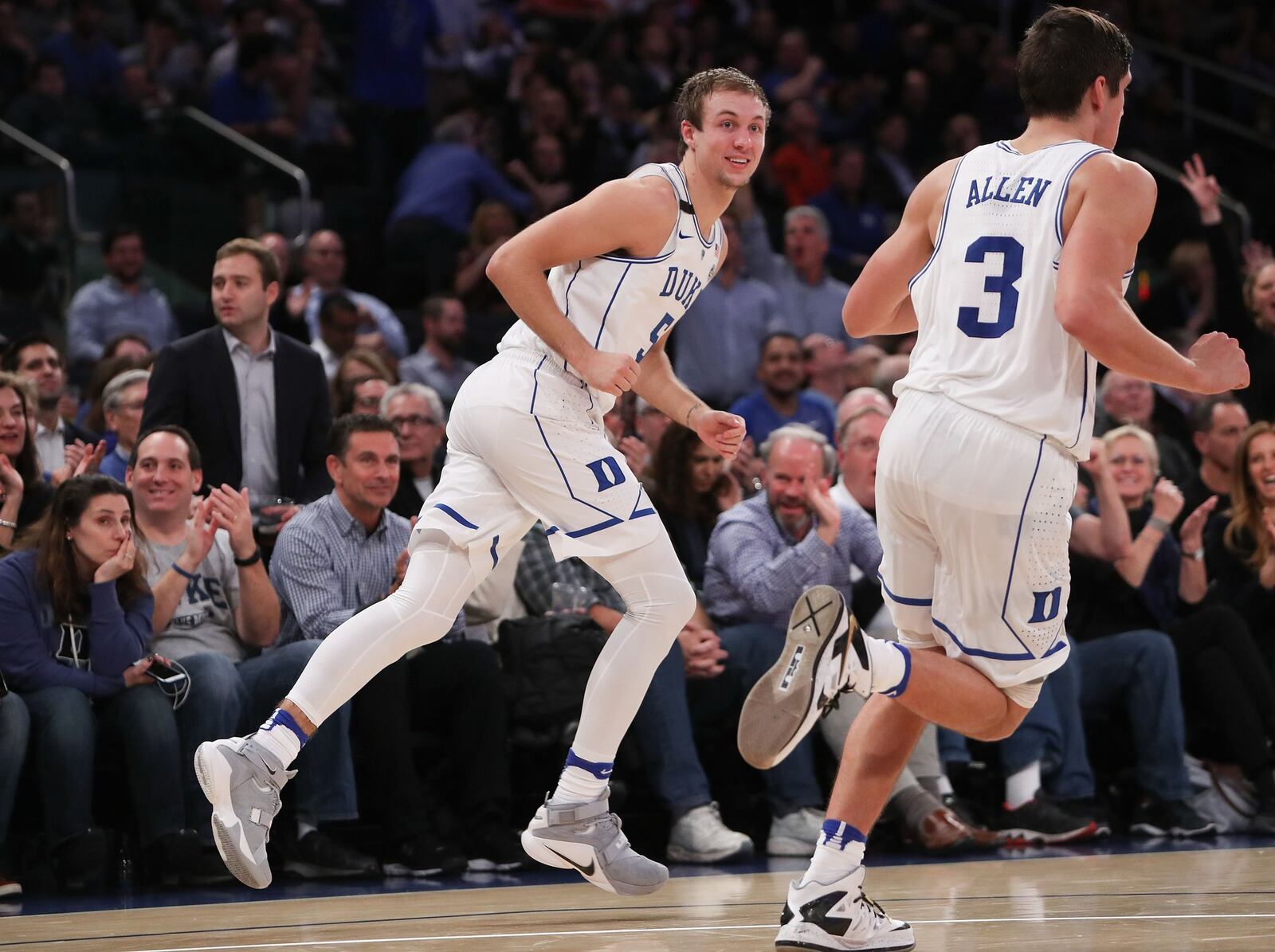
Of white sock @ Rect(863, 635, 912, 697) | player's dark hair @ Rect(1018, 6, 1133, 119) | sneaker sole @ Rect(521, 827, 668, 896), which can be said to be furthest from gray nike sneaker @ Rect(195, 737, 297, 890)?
player's dark hair @ Rect(1018, 6, 1133, 119)

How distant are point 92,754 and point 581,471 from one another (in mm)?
2478

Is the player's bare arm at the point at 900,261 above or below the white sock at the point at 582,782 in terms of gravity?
above

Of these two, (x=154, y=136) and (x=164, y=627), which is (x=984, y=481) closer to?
(x=164, y=627)

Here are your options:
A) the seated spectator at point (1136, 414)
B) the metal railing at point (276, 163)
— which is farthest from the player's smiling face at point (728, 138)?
the metal railing at point (276, 163)

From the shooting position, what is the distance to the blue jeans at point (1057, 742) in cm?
720

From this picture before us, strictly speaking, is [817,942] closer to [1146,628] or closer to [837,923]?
[837,923]

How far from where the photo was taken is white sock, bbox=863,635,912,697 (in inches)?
167

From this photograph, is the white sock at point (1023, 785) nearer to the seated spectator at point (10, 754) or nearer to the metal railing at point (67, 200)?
the seated spectator at point (10, 754)

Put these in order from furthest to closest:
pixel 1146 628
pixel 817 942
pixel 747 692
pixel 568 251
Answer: pixel 1146 628 < pixel 747 692 < pixel 568 251 < pixel 817 942

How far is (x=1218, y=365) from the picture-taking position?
4.16 m

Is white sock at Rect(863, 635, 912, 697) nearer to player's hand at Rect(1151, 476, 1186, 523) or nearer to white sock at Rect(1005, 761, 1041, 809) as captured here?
white sock at Rect(1005, 761, 1041, 809)

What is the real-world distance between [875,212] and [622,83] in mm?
2135

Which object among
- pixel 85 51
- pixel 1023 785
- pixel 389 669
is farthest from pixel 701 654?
pixel 85 51

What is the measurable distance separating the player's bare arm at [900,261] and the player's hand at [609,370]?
578 millimetres
